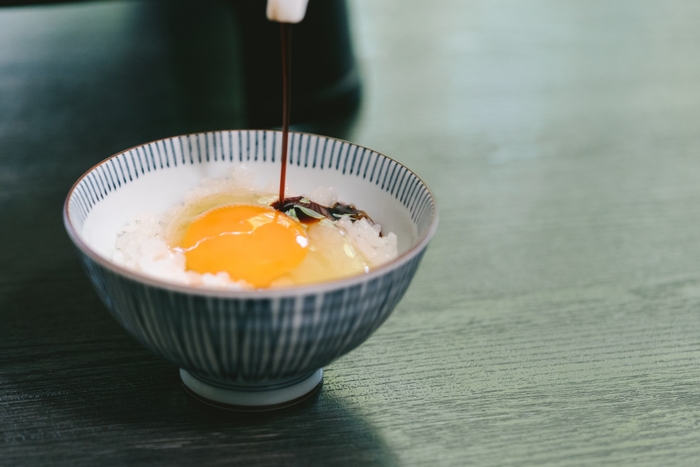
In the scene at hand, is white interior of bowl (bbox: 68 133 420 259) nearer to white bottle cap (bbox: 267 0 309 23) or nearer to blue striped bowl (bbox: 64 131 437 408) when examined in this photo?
blue striped bowl (bbox: 64 131 437 408)

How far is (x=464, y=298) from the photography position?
1.00m

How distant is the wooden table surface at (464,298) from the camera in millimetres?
712

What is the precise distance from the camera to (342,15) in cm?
185

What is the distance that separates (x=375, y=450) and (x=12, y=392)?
43 cm

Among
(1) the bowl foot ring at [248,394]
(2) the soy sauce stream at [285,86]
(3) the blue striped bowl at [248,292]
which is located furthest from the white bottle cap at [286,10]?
(1) the bowl foot ring at [248,394]

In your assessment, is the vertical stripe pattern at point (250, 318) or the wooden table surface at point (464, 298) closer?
the vertical stripe pattern at point (250, 318)

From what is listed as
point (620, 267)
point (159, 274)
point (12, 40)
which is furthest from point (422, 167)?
point (12, 40)

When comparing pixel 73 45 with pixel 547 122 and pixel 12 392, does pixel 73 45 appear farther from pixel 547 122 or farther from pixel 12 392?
pixel 12 392

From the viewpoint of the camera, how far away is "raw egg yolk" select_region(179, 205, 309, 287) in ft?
2.45

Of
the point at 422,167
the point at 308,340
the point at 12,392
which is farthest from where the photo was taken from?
the point at 422,167

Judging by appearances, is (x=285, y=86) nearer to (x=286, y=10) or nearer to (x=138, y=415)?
(x=286, y=10)

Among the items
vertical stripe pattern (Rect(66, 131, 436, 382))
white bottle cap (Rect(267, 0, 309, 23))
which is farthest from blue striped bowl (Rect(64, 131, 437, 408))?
white bottle cap (Rect(267, 0, 309, 23))

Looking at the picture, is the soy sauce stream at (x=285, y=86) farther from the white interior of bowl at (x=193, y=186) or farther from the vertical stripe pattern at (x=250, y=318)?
the vertical stripe pattern at (x=250, y=318)

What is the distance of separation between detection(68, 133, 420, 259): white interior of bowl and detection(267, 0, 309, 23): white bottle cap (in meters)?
0.22
